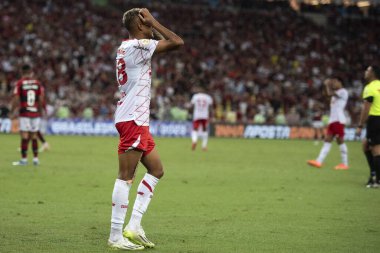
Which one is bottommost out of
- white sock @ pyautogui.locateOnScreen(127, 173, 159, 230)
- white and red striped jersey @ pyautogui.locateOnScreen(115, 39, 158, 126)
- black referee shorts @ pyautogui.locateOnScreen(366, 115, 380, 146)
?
white sock @ pyautogui.locateOnScreen(127, 173, 159, 230)

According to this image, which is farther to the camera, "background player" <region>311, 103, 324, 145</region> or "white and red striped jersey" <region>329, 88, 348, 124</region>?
"background player" <region>311, 103, 324, 145</region>

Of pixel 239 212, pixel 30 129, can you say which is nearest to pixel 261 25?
pixel 30 129

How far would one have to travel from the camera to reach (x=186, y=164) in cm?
1905

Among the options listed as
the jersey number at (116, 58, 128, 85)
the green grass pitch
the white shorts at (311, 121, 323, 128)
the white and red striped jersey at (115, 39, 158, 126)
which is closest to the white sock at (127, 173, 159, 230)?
the green grass pitch

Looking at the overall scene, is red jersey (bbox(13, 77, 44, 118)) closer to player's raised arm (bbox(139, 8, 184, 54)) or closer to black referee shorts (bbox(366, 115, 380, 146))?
black referee shorts (bbox(366, 115, 380, 146))

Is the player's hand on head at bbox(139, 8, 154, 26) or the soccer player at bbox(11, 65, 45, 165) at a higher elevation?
the player's hand on head at bbox(139, 8, 154, 26)

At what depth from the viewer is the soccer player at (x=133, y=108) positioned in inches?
293

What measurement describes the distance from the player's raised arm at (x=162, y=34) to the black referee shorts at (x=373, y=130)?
7.31 m

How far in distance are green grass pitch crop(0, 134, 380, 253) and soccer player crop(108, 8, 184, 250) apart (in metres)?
0.31

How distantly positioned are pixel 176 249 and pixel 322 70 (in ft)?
131

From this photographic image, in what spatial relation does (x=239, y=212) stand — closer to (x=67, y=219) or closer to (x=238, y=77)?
(x=67, y=219)

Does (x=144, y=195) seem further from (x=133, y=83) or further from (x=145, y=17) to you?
(x=145, y=17)

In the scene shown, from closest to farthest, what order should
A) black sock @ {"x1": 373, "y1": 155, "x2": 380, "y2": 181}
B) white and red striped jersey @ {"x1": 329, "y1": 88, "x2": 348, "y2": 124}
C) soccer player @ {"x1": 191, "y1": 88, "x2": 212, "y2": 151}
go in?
1. black sock @ {"x1": 373, "y1": 155, "x2": 380, "y2": 181}
2. white and red striped jersey @ {"x1": 329, "y1": 88, "x2": 348, "y2": 124}
3. soccer player @ {"x1": 191, "y1": 88, "x2": 212, "y2": 151}

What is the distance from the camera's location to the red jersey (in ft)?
55.0
